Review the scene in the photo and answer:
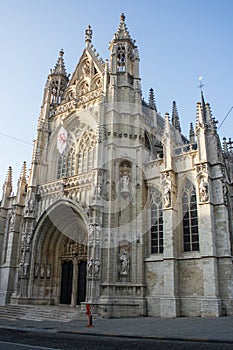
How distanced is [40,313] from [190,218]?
9664 mm

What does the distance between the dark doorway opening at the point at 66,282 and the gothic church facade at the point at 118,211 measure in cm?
7

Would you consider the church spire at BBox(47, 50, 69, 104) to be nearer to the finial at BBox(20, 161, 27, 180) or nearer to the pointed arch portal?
the finial at BBox(20, 161, 27, 180)

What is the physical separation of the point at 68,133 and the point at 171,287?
1434 centimetres

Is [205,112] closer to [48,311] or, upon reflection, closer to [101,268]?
[101,268]

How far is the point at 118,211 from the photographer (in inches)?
723

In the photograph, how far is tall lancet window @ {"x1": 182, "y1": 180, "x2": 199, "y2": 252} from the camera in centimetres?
1702

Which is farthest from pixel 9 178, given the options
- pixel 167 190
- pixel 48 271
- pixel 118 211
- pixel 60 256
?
pixel 167 190

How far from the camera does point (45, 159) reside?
24.6m

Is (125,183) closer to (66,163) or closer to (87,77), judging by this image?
(66,163)

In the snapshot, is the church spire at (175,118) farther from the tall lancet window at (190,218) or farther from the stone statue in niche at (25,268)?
the stone statue in niche at (25,268)

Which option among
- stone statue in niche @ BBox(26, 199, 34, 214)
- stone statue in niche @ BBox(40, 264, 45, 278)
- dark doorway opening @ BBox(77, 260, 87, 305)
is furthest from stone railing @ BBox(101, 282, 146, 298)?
stone statue in niche @ BBox(26, 199, 34, 214)

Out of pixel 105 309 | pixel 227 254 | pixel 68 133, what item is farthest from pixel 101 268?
pixel 68 133

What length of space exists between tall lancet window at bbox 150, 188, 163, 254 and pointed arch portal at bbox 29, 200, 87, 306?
456cm

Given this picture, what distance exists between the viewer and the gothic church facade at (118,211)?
53.1 feet
